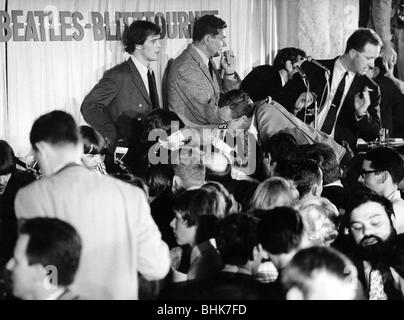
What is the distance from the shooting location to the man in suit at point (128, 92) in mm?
6816

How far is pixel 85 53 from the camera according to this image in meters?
7.55

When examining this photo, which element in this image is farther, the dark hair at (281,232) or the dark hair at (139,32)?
the dark hair at (139,32)

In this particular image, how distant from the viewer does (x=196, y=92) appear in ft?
22.9

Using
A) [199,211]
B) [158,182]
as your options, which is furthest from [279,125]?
[199,211]

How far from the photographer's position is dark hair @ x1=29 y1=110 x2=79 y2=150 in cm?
345

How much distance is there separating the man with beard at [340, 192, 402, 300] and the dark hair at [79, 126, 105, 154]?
5.77 feet

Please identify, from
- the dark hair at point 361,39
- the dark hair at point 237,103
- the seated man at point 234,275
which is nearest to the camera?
the seated man at point 234,275

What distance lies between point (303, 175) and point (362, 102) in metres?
2.42

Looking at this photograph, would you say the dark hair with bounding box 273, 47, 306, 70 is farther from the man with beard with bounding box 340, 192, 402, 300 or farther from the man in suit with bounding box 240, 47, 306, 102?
the man with beard with bounding box 340, 192, 402, 300

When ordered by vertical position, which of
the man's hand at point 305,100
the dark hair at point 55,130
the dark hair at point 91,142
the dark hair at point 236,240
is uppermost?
the dark hair at point 55,130

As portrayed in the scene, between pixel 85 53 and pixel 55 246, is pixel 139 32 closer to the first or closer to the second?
pixel 85 53

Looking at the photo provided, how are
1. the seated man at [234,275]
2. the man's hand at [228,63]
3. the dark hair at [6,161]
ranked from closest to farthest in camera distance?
the seated man at [234,275] < the dark hair at [6,161] < the man's hand at [228,63]

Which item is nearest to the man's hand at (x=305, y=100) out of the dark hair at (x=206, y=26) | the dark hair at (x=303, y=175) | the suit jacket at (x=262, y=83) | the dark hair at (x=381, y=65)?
the suit jacket at (x=262, y=83)

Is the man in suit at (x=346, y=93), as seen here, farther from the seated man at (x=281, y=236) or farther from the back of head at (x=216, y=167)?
the seated man at (x=281, y=236)
